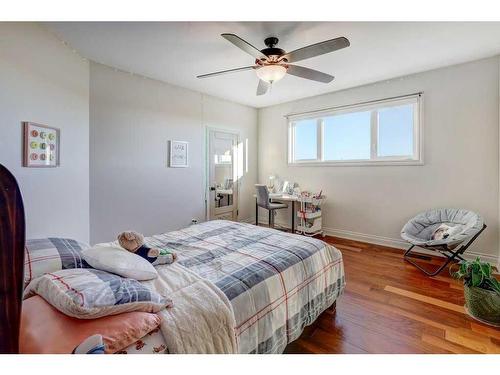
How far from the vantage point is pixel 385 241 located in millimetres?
3635

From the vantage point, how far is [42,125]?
218 cm

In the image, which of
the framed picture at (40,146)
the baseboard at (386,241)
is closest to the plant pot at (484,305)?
the baseboard at (386,241)

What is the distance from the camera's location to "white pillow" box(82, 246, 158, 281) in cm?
121

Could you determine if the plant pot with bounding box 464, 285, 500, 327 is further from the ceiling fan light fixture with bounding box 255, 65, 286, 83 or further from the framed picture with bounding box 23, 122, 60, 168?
the framed picture with bounding box 23, 122, 60, 168

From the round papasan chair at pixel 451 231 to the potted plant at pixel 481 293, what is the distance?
601 mm

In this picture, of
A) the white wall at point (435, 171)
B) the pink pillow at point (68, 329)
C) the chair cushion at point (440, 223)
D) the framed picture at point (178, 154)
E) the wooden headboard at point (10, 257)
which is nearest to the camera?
the wooden headboard at point (10, 257)

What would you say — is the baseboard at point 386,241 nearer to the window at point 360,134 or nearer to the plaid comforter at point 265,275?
the window at point 360,134

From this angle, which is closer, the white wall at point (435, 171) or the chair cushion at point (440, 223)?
the chair cushion at point (440, 223)

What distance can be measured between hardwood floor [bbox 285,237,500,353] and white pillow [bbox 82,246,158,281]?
3.49 feet

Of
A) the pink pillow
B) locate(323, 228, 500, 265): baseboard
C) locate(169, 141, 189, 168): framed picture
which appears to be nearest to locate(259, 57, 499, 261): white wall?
locate(323, 228, 500, 265): baseboard

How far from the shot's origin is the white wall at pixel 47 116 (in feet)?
6.32

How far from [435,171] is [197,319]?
3.56m

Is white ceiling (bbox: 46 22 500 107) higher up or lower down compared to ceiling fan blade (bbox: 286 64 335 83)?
higher up
